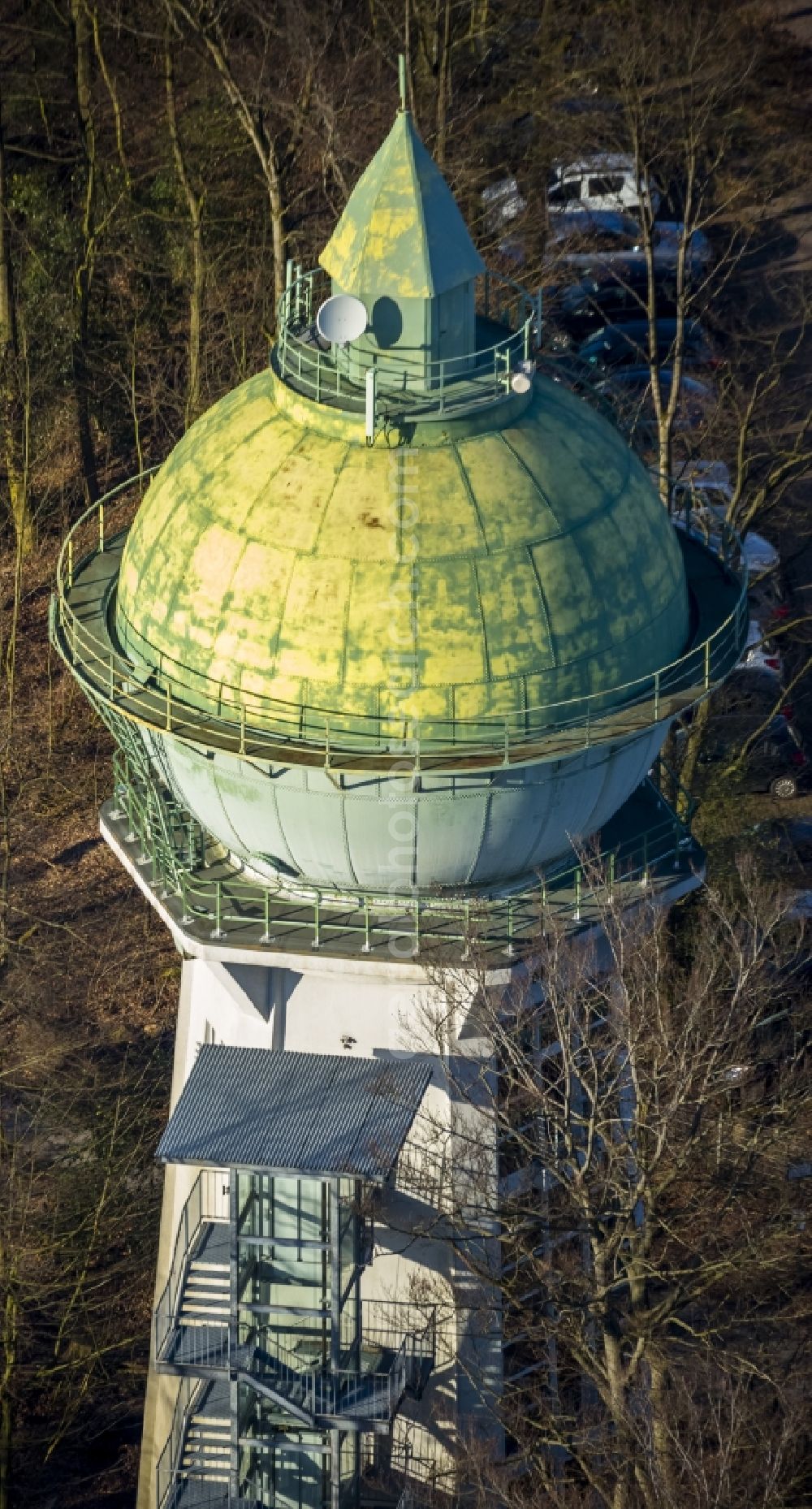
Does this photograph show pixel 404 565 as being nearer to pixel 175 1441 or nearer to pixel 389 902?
pixel 389 902

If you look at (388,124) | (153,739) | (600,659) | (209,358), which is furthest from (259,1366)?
(388,124)

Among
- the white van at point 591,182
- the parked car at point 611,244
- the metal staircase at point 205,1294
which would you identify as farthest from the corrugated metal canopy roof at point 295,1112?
the white van at point 591,182

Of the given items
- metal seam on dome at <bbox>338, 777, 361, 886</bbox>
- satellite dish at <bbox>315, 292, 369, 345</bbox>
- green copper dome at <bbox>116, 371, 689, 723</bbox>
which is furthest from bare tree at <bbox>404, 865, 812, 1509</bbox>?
satellite dish at <bbox>315, 292, 369, 345</bbox>

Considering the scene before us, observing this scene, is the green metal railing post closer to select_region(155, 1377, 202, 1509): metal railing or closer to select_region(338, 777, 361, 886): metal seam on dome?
select_region(338, 777, 361, 886): metal seam on dome

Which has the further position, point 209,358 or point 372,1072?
point 209,358

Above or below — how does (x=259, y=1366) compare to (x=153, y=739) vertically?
below

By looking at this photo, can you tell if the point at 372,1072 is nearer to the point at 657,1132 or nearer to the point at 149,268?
the point at 657,1132
